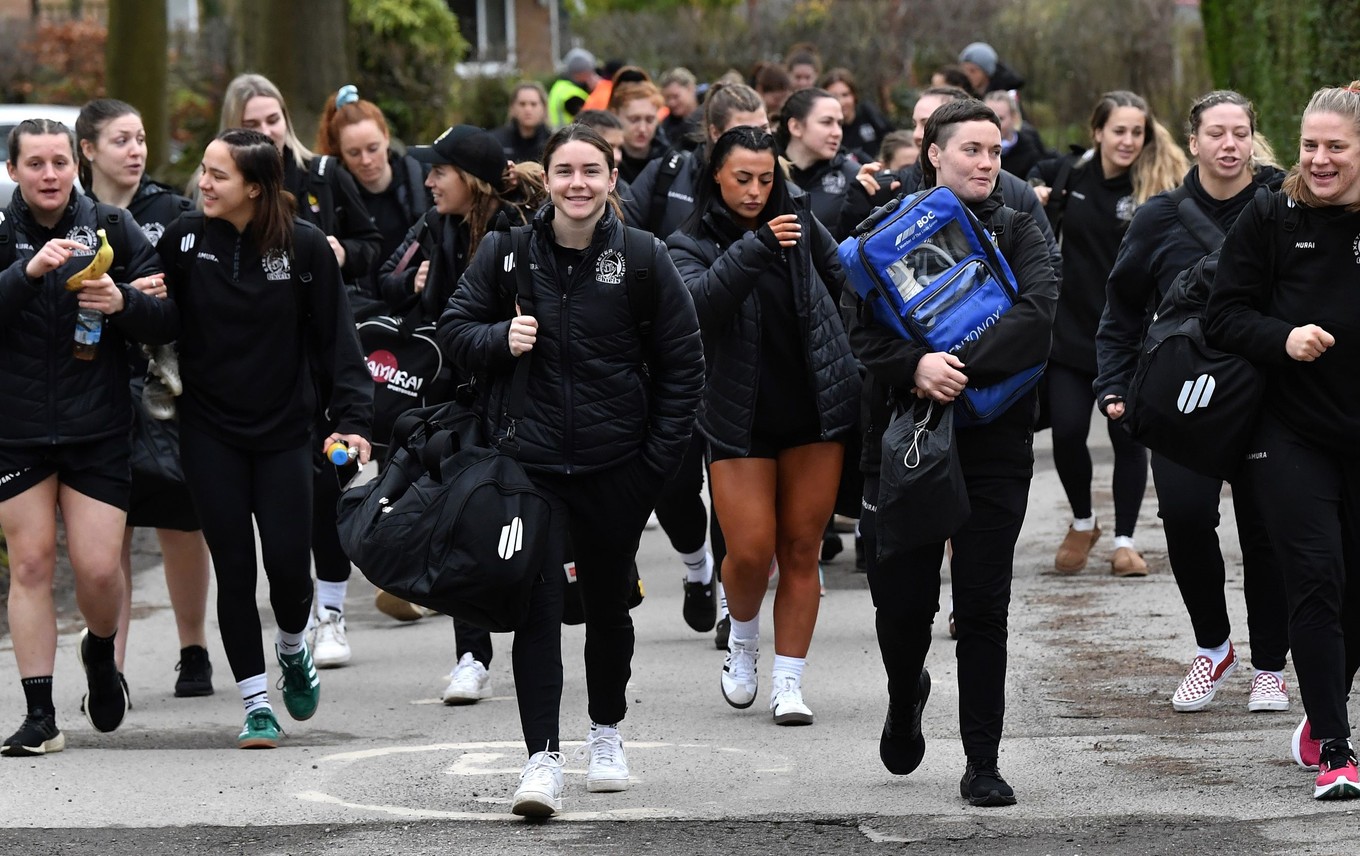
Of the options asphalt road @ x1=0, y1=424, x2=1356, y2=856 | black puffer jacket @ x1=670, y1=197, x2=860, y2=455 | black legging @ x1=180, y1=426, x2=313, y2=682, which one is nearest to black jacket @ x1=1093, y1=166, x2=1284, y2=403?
black puffer jacket @ x1=670, y1=197, x2=860, y2=455

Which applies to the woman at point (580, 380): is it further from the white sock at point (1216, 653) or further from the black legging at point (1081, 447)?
the black legging at point (1081, 447)

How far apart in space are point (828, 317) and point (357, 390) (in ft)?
5.49

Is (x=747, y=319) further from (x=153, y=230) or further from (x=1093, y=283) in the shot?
(x=1093, y=283)

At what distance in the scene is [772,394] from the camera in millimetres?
7105

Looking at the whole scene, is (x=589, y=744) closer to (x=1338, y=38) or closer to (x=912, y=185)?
(x=912, y=185)

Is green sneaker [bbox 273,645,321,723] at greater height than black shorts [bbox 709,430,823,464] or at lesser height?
lesser

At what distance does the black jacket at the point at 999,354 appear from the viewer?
561 cm

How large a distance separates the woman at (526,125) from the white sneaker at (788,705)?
688 cm

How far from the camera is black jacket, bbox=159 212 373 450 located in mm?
6844

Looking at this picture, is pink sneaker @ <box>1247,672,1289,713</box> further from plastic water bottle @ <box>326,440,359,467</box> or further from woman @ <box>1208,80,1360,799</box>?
plastic water bottle @ <box>326,440,359,467</box>

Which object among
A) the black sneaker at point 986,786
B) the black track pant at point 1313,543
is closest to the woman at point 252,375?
the black sneaker at point 986,786

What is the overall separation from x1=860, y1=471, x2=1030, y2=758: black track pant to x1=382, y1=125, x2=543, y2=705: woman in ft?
6.96

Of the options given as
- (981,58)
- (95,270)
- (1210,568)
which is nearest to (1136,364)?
(1210,568)

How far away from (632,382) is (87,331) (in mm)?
2064
